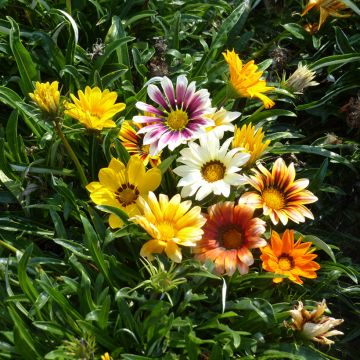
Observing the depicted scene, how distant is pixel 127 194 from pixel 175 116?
0.91ft

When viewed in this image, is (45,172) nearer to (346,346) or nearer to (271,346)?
(271,346)

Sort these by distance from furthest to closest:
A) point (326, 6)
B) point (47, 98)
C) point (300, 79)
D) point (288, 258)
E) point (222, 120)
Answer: point (326, 6) < point (300, 79) < point (222, 120) < point (288, 258) < point (47, 98)

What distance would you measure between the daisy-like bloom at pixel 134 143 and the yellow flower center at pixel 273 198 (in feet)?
1.19

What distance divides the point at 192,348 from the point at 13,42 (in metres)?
1.20

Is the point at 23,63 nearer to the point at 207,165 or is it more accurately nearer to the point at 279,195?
the point at 207,165

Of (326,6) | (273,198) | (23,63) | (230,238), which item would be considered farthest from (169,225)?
(326,6)

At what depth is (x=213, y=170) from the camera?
1.84 meters

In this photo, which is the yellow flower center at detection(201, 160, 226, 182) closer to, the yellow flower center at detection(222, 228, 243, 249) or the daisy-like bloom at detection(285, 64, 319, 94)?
the yellow flower center at detection(222, 228, 243, 249)

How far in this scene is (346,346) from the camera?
2148 mm

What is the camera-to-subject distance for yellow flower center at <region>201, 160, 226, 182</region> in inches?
72.1

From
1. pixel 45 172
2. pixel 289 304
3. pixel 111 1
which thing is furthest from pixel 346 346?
pixel 111 1

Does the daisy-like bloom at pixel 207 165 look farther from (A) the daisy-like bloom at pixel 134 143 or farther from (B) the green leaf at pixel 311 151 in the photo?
(B) the green leaf at pixel 311 151

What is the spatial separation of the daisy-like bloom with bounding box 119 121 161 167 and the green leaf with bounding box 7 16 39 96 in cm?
42

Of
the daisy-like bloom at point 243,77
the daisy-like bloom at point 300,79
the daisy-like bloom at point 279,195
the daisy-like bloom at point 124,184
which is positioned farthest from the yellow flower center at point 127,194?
the daisy-like bloom at point 300,79
